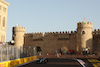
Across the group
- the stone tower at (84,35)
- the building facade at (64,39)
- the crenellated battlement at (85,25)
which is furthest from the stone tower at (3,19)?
the crenellated battlement at (85,25)

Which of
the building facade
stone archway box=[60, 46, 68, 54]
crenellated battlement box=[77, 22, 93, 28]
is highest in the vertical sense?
crenellated battlement box=[77, 22, 93, 28]

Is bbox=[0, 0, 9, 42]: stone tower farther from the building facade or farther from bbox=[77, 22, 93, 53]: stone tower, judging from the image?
bbox=[77, 22, 93, 53]: stone tower

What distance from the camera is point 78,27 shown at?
59906 mm

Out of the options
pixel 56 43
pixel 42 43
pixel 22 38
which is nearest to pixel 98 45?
pixel 56 43

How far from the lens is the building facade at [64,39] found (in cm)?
5744

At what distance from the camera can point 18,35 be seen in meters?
68.0

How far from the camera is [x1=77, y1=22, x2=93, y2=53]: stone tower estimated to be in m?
56.9

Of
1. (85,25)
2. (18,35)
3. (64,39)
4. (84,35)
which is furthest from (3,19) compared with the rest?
(85,25)

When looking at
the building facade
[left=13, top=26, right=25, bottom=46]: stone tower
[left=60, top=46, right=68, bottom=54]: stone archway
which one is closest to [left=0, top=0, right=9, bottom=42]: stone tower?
[left=13, top=26, right=25, bottom=46]: stone tower

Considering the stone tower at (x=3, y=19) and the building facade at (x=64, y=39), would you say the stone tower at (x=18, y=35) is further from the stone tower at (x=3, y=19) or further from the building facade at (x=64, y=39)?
the stone tower at (x=3, y=19)

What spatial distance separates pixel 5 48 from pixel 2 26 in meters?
36.0

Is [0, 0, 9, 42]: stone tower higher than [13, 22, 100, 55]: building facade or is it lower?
higher

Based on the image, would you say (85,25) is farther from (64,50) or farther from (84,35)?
(64,50)

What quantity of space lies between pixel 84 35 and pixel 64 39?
323 inches
